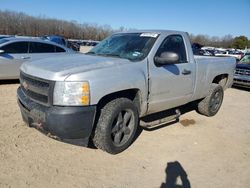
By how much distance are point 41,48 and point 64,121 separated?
6352 mm

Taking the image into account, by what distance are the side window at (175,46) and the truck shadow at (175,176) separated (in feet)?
6.17

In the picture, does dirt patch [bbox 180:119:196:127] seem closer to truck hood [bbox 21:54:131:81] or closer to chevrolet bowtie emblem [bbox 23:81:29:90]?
truck hood [bbox 21:54:131:81]

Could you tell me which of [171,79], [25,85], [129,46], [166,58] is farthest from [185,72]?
[25,85]

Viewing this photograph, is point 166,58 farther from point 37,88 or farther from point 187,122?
point 187,122

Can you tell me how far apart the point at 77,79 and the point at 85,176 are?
1301 millimetres

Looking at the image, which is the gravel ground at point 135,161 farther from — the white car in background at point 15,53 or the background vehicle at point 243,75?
the background vehicle at point 243,75

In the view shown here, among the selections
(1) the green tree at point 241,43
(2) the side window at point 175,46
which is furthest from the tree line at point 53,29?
(2) the side window at point 175,46

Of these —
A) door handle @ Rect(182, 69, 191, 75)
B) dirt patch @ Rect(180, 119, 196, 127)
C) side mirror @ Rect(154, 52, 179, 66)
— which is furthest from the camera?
dirt patch @ Rect(180, 119, 196, 127)

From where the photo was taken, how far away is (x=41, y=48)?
913cm

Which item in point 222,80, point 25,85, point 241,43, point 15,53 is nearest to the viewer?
point 25,85

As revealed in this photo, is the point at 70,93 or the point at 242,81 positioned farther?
the point at 242,81

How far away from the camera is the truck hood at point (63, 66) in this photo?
3510 millimetres

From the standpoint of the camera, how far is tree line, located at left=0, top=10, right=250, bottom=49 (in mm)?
76137

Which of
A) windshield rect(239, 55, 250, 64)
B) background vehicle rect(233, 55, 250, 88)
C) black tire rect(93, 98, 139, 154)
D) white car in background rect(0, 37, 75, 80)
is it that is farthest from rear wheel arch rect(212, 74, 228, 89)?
windshield rect(239, 55, 250, 64)
